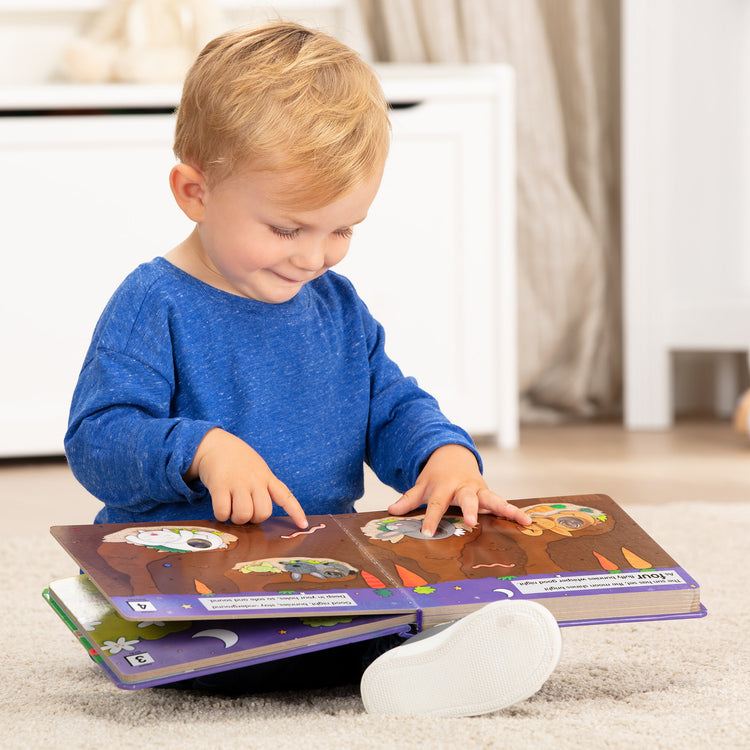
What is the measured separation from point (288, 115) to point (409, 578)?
313 millimetres

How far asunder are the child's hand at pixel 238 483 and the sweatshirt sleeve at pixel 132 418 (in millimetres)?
13

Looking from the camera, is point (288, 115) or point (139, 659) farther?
point (288, 115)

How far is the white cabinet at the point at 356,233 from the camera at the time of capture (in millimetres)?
1637

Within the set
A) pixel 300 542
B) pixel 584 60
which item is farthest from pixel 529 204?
pixel 300 542

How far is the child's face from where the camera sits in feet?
2.40

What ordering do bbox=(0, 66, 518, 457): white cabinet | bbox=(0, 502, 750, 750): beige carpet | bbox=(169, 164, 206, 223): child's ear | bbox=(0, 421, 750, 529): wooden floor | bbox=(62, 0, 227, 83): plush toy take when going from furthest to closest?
bbox=(62, 0, 227, 83): plush toy
bbox=(0, 66, 518, 457): white cabinet
bbox=(0, 421, 750, 529): wooden floor
bbox=(169, 164, 206, 223): child's ear
bbox=(0, 502, 750, 750): beige carpet

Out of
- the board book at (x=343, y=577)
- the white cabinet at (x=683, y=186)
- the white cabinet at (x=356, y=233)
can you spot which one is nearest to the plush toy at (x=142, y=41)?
the white cabinet at (x=356, y=233)

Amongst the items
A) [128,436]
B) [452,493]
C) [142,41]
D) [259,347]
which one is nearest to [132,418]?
[128,436]

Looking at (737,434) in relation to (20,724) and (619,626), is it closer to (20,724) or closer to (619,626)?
(619,626)

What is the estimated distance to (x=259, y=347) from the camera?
83cm

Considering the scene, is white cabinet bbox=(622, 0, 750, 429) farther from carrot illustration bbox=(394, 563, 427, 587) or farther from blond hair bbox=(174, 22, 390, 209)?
carrot illustration bbox=(394, 563, 427, 587)

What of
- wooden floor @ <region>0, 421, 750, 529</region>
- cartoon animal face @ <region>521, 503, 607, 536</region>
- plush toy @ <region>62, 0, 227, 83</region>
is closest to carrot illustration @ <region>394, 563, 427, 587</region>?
cartoon animal face @ <region>521, 503, 607, 536</region>

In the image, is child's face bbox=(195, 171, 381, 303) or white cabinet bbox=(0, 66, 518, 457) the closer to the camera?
child's face bbox=(195, 171, 381, 303)

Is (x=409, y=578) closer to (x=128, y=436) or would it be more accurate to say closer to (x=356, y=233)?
(x=128, y=436)
